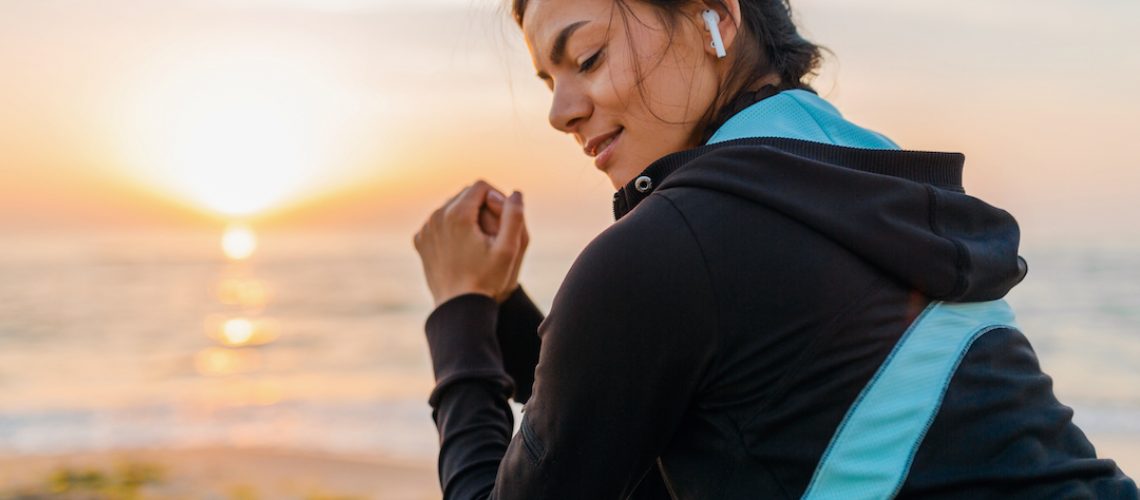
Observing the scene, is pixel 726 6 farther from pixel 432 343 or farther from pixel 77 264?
pixel 77 264

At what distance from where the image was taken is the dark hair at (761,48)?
1444mm

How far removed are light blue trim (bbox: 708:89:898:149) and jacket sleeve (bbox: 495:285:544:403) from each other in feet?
2.14

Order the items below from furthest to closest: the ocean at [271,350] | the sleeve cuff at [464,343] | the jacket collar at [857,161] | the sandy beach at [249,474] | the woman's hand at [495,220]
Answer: the ocean at [271,350], the sandy beach at [249,474], the woman's hand at [495,220], the sleeve cuff at [464,343], the jacket collar at [857,161]

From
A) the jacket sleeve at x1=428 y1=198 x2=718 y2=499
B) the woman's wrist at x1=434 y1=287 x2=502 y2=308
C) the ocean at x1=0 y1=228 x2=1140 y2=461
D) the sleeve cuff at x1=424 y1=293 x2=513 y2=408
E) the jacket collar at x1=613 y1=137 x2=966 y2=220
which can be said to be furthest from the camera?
the ocean at x1=0 y1=228 x2=1140 y2=461

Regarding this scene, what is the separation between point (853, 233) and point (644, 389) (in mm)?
264

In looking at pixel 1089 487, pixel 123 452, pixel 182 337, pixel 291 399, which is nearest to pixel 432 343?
pixel 1089 487

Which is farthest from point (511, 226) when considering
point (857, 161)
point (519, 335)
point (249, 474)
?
point (249, 474)

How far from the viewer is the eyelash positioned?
142 cm

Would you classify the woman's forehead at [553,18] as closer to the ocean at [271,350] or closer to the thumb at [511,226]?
the thumb at [511,226]

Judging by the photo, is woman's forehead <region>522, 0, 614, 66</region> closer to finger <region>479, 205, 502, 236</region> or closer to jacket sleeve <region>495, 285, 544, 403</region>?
finger <region>479, 205, 502, 236</region>

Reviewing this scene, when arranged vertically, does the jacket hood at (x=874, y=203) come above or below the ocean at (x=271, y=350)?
below

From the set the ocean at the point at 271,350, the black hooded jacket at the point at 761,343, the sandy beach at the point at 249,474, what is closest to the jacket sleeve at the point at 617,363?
the black hooded jacket at the point at 761,343

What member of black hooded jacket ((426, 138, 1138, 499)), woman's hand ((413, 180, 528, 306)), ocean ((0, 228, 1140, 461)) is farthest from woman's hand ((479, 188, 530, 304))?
ocean ((0, 228, 1140, 461))

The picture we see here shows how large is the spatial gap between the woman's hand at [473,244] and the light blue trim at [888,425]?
0.75 metres
